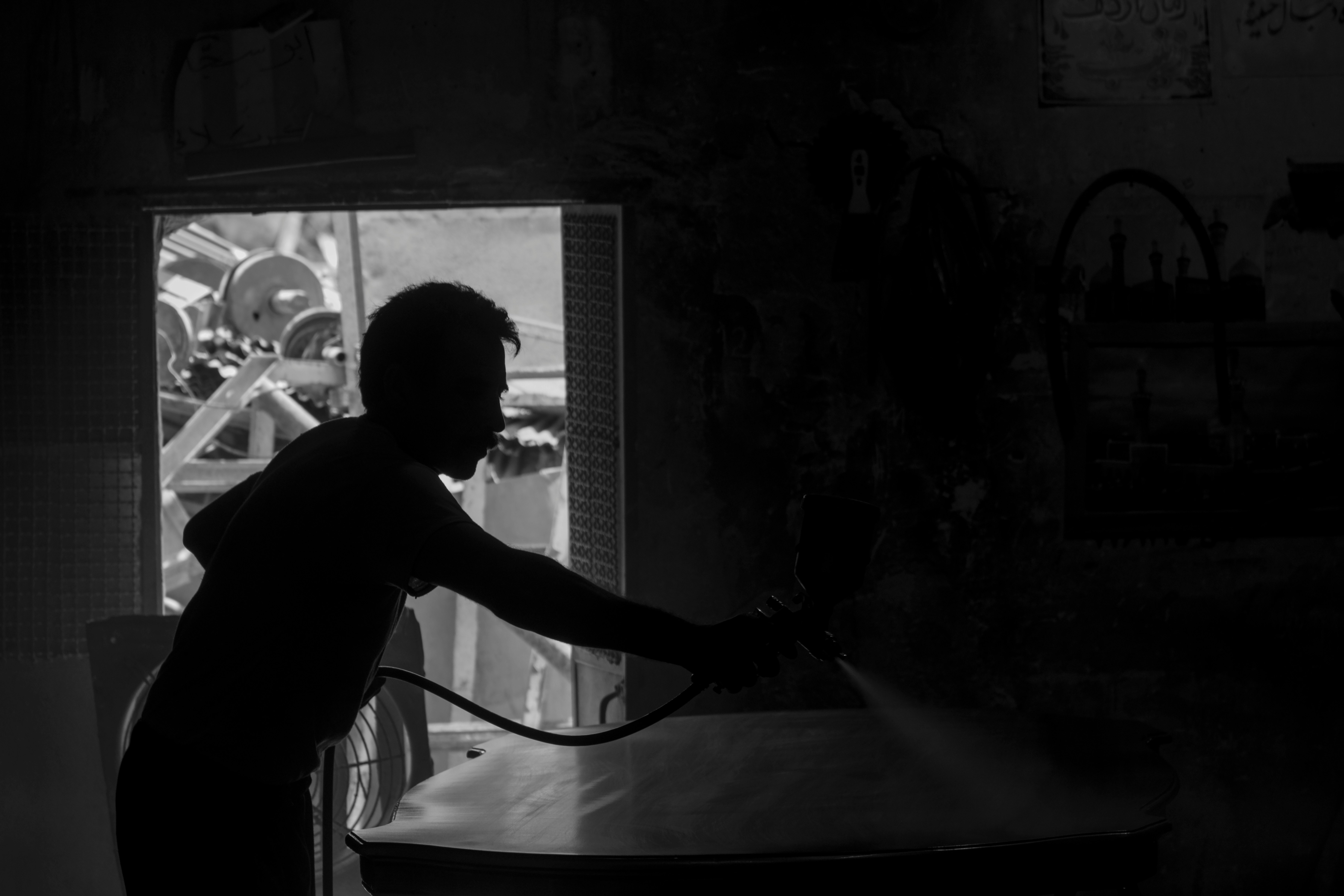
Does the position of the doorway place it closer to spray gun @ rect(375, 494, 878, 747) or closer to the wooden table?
the wooden table

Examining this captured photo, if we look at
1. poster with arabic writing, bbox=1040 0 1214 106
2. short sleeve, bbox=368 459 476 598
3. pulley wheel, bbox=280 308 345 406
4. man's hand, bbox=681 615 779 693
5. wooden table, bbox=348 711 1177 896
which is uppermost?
poster with arabic writing, bbox=1040 0 1214 106

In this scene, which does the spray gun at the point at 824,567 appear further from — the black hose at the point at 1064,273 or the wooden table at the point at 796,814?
the black hose at the point at 1064,273

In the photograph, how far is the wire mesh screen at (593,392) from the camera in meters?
3.43

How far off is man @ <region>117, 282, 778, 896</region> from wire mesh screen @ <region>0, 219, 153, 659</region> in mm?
1678

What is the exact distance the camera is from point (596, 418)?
11.5ft

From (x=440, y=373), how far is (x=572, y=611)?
1.64ft

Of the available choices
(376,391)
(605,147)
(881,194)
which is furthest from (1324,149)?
(376,391)

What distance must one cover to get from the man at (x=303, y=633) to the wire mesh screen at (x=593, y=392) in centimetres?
149

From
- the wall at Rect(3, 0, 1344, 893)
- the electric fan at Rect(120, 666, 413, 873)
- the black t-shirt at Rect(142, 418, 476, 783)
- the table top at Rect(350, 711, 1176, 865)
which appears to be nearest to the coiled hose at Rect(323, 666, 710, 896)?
the table top at Rect(350, 711, 1176, 865)

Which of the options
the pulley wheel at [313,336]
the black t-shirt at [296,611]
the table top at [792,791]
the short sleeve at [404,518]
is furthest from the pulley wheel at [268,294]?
the short sleeve at [404,518]

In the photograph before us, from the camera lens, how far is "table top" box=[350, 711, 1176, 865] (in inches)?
76.4

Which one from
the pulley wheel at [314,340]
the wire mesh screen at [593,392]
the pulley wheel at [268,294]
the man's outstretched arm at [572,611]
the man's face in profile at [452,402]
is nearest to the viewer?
the man's outstretched arm at [572,611]

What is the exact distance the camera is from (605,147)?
11.0 ft

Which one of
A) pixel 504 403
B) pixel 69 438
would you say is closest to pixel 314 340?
pixel 504 403
